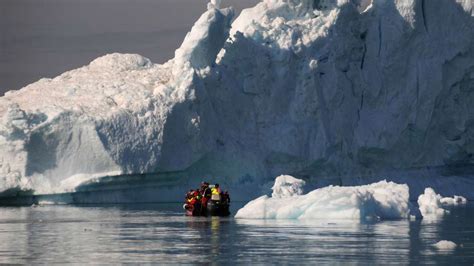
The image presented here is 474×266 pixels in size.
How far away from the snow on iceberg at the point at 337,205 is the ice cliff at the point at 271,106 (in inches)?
402

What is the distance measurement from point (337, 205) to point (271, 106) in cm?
1623

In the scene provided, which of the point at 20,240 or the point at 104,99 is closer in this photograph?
the point at 20,240

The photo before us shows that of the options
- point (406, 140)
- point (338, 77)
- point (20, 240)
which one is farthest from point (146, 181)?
point (20, 240)

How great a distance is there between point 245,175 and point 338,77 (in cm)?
594

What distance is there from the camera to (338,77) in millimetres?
44125

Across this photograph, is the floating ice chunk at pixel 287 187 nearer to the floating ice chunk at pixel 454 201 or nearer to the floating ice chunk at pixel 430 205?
the floating ice chunk at pixel 430 205

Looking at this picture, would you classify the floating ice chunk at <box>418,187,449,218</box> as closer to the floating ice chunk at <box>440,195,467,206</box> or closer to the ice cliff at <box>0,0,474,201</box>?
the floating ice chunk at <box>440,195,467,206</box>

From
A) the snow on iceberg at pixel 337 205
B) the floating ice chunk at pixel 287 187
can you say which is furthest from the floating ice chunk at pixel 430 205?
the snow on iceberg at pixel 337 205

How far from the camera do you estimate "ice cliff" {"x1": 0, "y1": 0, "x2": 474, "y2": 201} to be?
37.2 meters

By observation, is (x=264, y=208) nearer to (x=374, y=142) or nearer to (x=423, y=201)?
(x=423, y=201)

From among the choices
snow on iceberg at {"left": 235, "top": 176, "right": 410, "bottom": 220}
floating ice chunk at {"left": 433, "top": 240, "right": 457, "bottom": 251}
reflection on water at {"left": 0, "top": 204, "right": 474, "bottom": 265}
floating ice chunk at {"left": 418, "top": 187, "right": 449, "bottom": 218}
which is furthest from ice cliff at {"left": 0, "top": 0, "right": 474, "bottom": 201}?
floating ice chunk at {"left": 433, "top": 240, "right": 457, "bottom": 251}

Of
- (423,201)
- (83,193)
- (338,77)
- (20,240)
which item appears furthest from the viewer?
(338,77)

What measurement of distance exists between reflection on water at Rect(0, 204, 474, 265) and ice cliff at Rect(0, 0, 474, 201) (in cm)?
716

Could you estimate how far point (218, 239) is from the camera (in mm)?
21156
